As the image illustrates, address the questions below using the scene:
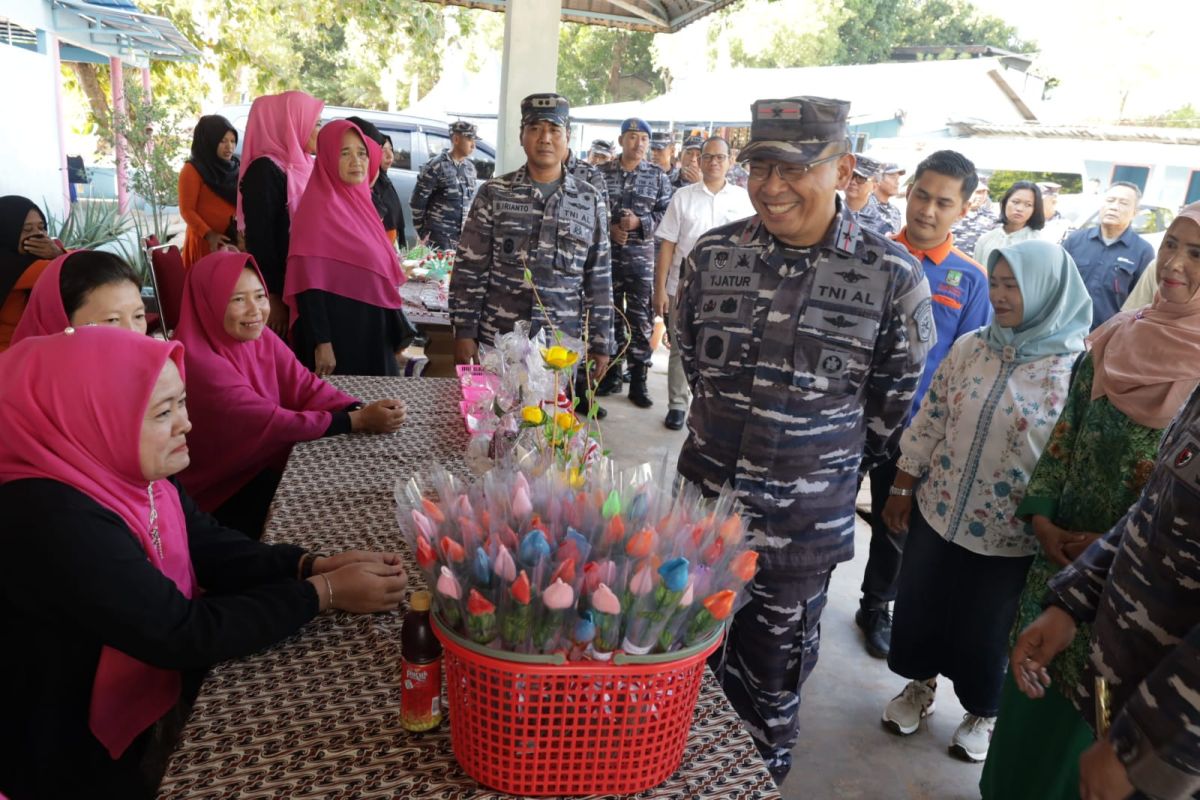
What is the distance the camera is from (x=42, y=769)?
4.65 feet

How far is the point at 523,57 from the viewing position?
5.04 metres

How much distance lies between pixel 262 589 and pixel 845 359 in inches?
55.2

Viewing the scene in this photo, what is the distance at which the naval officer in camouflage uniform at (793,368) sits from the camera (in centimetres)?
184

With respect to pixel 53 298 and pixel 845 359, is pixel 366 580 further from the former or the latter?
pixel 53 298

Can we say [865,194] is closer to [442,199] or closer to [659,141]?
[659,141]

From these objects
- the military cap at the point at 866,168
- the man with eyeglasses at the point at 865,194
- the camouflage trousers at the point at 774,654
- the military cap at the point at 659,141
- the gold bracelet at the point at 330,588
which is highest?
the military cap at the point at 659,141

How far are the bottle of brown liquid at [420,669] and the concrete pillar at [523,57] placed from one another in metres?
4.24

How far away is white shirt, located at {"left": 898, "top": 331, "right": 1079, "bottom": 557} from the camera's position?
231 centimetres

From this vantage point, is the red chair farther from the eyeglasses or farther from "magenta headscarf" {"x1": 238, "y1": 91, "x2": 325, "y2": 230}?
the eyeglasses

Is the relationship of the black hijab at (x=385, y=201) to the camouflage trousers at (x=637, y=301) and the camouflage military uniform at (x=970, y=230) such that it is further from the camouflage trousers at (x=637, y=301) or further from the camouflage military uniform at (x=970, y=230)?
the camouflage military uniform at (x=970, y=230)

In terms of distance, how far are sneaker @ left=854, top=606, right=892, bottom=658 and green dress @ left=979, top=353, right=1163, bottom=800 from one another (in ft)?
3.15

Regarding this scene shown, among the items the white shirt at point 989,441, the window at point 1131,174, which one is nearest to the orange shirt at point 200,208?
the white shirt at point 989,441

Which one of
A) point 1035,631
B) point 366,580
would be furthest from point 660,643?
point 1035,631

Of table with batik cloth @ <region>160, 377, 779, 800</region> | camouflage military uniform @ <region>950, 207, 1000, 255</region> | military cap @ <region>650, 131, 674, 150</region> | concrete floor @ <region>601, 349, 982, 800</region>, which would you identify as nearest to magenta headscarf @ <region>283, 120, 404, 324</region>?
concrete floor @ <region>601, 349, 982, 800</region>
